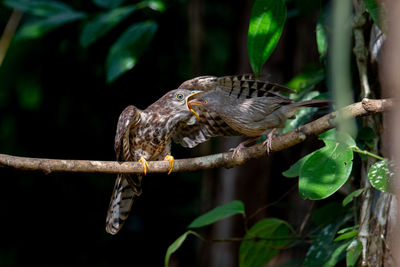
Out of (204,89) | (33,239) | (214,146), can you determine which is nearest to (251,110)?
(204,89)

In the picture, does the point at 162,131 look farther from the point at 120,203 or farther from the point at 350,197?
the point at 350,197

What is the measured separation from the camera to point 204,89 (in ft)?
10.6

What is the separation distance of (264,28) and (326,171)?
0.87 m

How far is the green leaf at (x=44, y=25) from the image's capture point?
3984 mm

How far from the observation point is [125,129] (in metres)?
3.07

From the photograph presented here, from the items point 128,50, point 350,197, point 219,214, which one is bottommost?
point 219,214

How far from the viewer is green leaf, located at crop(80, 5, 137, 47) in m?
3.74

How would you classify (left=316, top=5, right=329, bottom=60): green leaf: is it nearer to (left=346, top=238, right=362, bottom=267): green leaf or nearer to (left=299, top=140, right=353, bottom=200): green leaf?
(left=299, top=140, right=353, bottom=200): green leaf

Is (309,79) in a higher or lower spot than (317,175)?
higher

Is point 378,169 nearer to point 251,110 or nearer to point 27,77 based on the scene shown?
point 251,110

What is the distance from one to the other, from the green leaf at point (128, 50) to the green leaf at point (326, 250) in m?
1.82

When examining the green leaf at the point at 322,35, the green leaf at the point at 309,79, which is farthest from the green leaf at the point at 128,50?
the green leaf at the point at 322,35

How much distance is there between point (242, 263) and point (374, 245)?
100cm

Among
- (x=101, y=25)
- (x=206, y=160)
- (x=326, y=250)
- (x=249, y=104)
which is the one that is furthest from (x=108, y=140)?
(x=326, y=250)
